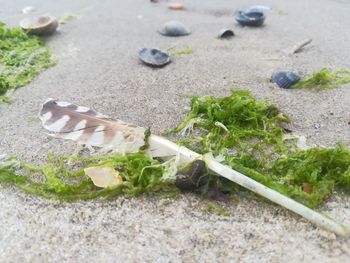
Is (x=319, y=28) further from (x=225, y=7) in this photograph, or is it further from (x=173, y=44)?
(x=173, y=44)

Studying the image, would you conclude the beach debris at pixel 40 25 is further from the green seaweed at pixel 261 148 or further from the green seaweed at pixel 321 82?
the green seaweed at pixel 321 82

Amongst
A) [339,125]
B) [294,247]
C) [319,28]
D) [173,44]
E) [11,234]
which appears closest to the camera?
[294,247]

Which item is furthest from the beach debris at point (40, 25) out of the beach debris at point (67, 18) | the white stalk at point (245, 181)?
the white stalk at point (245, 181)

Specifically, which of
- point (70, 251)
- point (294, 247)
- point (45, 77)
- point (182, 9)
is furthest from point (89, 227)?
point (182, 9)

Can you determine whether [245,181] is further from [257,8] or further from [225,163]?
[257,8]

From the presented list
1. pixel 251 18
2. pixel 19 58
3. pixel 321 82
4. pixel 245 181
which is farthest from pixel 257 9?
pixel 245 181
